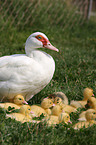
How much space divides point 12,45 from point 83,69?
7.53ft

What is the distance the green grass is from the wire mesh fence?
0.23 metres

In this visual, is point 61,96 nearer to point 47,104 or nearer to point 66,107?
point 66,107

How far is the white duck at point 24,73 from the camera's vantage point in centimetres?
291

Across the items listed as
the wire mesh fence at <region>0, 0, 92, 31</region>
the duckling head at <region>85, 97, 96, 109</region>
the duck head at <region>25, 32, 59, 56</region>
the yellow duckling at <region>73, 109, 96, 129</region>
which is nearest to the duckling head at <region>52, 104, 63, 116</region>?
the yellow duckling at <region>73, 109, 96, 129</region>

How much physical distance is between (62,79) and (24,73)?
139 centimetres

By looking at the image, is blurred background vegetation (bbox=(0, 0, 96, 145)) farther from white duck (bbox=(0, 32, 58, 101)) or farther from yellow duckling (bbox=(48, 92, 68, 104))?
white duck (bbox=(0, 32, 58, 101))

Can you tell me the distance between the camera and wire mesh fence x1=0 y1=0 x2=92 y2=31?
22.6ft

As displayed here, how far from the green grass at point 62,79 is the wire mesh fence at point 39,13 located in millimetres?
232

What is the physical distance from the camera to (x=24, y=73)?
290 centimetres

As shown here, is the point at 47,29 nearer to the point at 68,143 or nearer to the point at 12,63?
the point at 12,63

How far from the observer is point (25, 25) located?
7152 millimetres

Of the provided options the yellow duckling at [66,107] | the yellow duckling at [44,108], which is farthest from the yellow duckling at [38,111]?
the yellow duckling at [66,107]

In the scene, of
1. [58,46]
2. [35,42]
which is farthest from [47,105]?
[58,46]

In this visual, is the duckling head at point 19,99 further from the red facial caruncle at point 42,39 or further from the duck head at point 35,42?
the red facial caruncle at point 42,39
